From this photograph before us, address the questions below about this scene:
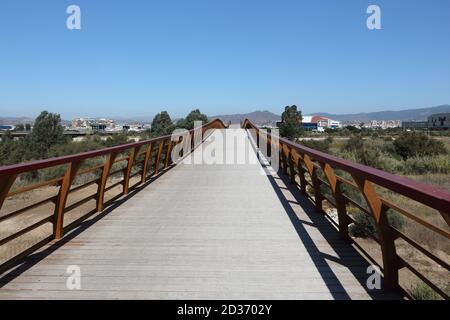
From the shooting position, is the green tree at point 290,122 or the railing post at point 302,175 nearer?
the railing post at point 302,175

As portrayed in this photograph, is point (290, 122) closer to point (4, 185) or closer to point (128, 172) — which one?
point (128, 172)

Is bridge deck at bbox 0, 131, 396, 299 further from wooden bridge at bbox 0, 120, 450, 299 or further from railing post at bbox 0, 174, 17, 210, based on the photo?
railing post at bbox 0, 174, 17, 210

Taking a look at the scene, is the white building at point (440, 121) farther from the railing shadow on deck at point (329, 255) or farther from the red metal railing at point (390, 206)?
the red metal railing at point (390, 206)

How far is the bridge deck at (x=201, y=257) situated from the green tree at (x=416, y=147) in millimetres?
32766

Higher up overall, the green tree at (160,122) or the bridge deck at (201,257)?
the green tree at (160,122)

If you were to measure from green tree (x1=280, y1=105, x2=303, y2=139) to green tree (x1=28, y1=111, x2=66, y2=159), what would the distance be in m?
42.0

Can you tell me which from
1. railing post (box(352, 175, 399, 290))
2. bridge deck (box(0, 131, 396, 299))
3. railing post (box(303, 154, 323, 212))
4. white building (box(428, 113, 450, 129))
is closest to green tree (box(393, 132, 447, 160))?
railing post (box(303, 154, 323, 212))

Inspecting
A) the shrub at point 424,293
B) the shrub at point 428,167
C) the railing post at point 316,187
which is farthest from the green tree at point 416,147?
the shrub at point 424,293

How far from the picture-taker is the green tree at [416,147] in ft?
123

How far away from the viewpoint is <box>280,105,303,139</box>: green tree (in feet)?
265
